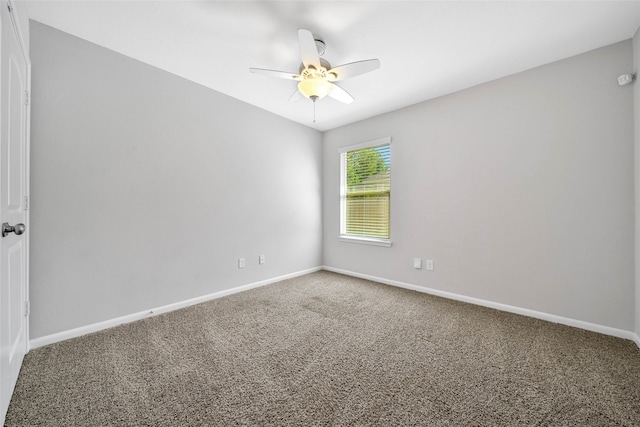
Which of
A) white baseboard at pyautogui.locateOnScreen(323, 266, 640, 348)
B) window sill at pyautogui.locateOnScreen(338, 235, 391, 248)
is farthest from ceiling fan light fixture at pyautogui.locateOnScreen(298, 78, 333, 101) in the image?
white baseboard at pyautogui.locateOnScreen(323, 266, 640, 348)

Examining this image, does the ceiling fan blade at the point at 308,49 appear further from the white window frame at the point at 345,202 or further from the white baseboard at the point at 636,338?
the white baseboard at the point at 636,338

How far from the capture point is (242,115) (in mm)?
3287

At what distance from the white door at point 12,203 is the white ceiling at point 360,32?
2.21ft

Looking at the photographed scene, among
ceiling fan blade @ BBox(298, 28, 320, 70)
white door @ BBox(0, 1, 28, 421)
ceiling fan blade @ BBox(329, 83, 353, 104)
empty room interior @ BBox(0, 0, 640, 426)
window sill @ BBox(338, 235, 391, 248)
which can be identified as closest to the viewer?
white door @ BBox(0, 1, 28, 421)

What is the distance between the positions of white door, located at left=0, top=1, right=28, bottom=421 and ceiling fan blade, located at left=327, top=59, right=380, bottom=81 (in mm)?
1902

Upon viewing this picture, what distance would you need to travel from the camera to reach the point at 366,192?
12.9 ft

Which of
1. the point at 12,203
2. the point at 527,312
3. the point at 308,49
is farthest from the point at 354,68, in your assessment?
the point at 527,312

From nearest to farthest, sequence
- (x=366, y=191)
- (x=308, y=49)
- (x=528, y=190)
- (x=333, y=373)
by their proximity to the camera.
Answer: (x=333, y=373), (x=308, y=49), (x=528, y=190), (x=366, y=191)

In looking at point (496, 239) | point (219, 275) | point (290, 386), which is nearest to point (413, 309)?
point (496, 239)

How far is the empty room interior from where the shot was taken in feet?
4.83

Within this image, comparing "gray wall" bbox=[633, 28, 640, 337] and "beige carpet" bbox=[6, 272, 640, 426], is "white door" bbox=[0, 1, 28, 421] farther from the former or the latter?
"gray wall" bbox=[633, 28, 640, 337]

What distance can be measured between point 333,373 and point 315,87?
2.17 metres

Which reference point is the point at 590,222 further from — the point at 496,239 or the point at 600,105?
the point at 600,105

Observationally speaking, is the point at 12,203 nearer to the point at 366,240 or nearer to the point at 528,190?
the point at 366,240
